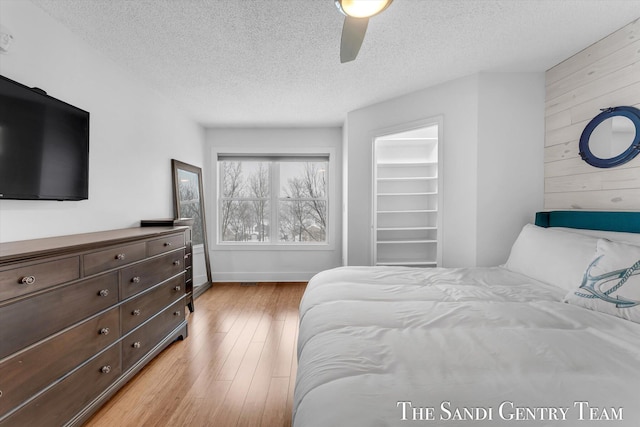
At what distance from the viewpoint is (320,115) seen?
407 centimetres

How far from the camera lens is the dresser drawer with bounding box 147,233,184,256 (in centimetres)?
224

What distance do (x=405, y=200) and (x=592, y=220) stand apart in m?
1.91

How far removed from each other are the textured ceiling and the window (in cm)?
162

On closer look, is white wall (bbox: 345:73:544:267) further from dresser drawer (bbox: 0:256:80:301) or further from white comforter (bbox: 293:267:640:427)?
dresser drawer (bbox: 0:256:80:301)

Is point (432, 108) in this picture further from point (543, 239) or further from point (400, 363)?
point (400, 363)

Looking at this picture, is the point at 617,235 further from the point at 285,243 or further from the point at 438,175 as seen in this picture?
the point at 285,243

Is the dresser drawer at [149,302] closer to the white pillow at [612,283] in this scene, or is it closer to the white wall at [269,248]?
the white wall at [269,248]

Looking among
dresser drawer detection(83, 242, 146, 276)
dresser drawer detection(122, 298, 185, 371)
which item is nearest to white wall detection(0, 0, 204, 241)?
dresser drawer detection(83, 242, 146, 276)

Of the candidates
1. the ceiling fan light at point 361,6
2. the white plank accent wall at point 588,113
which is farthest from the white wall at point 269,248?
the ceiling fan light at point 361,6

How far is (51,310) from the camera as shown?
55.2 inches

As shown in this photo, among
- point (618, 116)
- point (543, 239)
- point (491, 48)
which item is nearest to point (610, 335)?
point (543, 239)

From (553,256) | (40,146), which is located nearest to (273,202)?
(40,146)

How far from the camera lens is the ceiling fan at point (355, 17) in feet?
4.67

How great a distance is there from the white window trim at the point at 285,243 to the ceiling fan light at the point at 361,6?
3.18 metres
